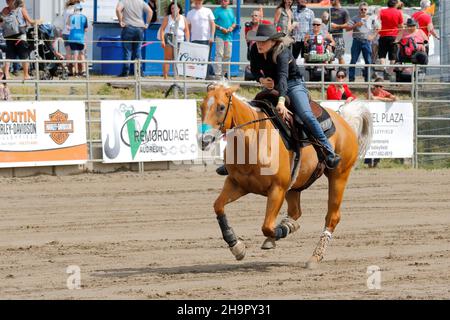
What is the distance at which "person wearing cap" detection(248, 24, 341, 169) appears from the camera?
10.4 metres

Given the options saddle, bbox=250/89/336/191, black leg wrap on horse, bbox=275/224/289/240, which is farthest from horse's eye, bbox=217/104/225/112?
black leg wrap on horse, bbox=275/224/289/240

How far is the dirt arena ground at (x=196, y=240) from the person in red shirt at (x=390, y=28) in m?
4.26

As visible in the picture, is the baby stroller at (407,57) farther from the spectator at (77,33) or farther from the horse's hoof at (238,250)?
the horse's hoof at (238,250)

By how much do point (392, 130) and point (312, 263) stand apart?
1049 centimetres

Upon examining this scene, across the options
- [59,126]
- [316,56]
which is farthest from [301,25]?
[59,126]

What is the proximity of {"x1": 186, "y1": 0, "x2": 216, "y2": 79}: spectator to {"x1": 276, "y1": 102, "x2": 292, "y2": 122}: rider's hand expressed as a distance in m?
11.5

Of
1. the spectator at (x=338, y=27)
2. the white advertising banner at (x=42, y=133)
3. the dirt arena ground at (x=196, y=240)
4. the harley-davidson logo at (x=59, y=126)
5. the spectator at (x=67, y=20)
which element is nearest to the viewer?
the dirt arena ground at (x=196, y=240)

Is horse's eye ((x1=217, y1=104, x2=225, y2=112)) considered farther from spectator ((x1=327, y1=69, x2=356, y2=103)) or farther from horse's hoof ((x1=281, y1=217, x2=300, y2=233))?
spectator ((x1=327, y1=69, x2=356, y2=103))

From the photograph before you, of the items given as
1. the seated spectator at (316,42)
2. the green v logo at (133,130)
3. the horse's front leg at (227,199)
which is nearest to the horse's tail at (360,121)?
the horse's front leg at (227,199)

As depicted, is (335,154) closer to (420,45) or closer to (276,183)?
(276,183)

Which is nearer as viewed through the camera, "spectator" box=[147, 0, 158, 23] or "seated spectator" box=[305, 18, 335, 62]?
"seated spectator" box=[305, 18, 335, 62]

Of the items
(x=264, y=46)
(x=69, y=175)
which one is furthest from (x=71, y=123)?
(x=264, y=46)

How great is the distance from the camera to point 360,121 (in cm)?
1230

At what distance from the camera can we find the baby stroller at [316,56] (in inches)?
856
